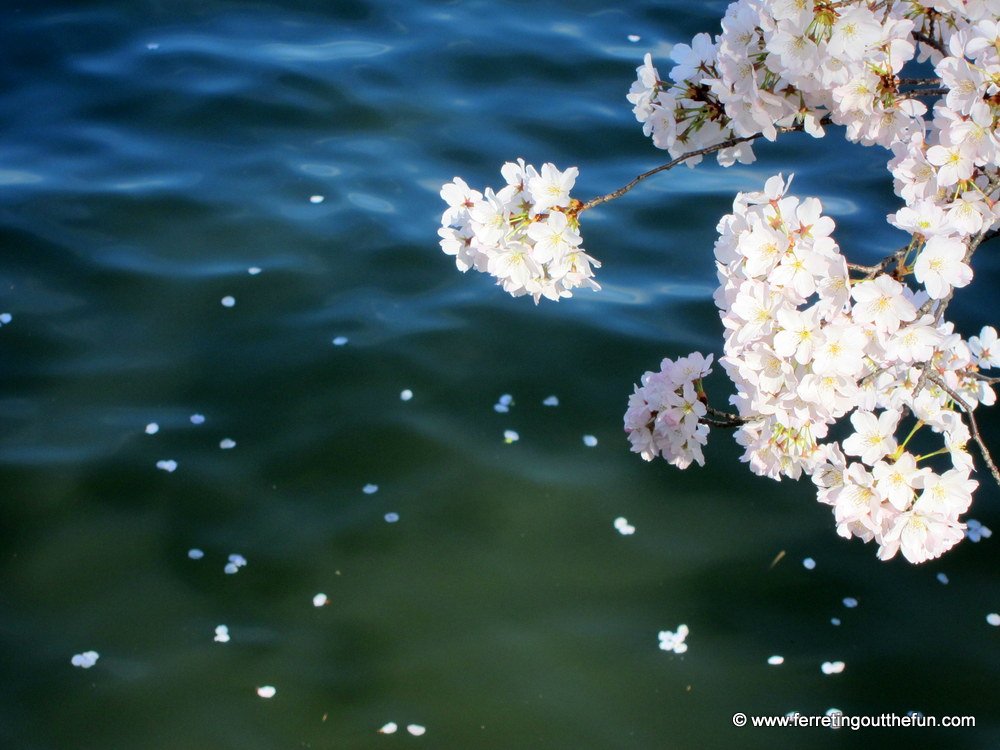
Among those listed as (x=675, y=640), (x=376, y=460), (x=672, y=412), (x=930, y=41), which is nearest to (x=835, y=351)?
(x=672, y=412)

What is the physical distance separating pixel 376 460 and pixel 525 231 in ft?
4.58

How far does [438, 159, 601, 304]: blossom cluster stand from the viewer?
51.0 inches

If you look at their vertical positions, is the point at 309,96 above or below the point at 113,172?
above

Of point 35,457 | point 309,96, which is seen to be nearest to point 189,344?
point 35,457

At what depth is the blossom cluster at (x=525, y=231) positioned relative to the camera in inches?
51.0

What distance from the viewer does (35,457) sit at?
2512 mm

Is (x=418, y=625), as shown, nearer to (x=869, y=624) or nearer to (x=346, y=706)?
(x=346, y=706)

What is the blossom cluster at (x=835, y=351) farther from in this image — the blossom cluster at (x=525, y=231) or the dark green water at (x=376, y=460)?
the dark green water at (x=376, y=460)

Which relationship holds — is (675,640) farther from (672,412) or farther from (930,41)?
(930,41)

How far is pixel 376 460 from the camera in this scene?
2.60 metres

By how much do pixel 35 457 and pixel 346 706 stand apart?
1139 mm

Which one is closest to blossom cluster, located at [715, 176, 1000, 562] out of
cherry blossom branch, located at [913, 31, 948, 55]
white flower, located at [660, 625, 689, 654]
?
cherry blossom branch, located at [913, 31, 948, 55]

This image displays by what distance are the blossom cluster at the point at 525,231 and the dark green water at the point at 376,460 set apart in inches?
44.4

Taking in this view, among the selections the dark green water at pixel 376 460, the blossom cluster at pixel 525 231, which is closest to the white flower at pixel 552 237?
the blossom cluster at pixel 525 231
